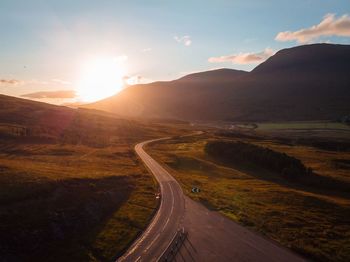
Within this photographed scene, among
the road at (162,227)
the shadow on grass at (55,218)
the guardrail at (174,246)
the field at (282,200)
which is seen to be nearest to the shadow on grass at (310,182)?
the field at (282,200)

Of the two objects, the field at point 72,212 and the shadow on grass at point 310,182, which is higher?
the field at point 72,212

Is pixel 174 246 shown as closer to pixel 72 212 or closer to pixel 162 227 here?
pixel 162 227

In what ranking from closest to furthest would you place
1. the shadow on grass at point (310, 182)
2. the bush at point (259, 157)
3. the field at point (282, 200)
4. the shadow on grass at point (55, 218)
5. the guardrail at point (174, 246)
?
1. the guardrail at point (174, 246)
2. the shadow on grass at point (55, 218)
3. the field at point (282, 200)
4. the shadow on grass at point (310, 182)
5. the bush at point (259, 157)

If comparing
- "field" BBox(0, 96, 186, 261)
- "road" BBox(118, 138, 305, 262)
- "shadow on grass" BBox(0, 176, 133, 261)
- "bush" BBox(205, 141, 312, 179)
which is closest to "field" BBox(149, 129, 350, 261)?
"bush" BBox(205, 141, 312, 179)

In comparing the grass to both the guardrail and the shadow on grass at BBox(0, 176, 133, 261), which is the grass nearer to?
the shadow on grass at BBox(0, 176, 133, 261)

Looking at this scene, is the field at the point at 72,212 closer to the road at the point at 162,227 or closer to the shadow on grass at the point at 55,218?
the shadow on grass at the point at 55,218

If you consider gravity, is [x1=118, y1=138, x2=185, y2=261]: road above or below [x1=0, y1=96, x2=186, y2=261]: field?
below
